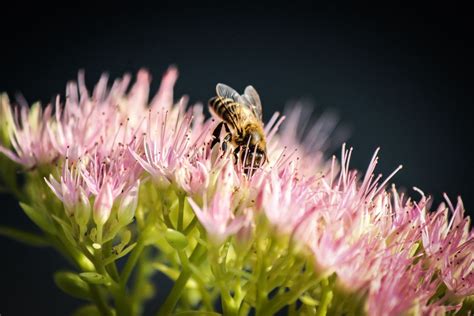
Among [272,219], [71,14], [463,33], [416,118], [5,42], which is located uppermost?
[463,33]

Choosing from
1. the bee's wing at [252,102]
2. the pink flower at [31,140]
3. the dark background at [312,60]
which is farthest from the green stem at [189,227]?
the dark background at [312,60]

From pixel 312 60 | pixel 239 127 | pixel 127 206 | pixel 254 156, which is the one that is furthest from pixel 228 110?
pixel 312 60

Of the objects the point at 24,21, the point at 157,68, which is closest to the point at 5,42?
the point at 24,21

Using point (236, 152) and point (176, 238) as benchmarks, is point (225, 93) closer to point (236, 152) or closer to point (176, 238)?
point (236, 152)

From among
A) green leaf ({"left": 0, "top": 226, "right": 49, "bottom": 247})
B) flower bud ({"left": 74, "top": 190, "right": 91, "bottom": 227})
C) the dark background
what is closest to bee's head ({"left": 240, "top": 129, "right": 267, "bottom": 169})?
flower bud ({"left": 74, "top": 190, "right": 91, "bottom": 227})

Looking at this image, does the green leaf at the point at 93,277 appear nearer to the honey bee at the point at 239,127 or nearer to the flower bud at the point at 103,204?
the flower bud at the point at 103,204

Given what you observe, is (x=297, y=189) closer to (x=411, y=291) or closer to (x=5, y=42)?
(x=411, y=291)
